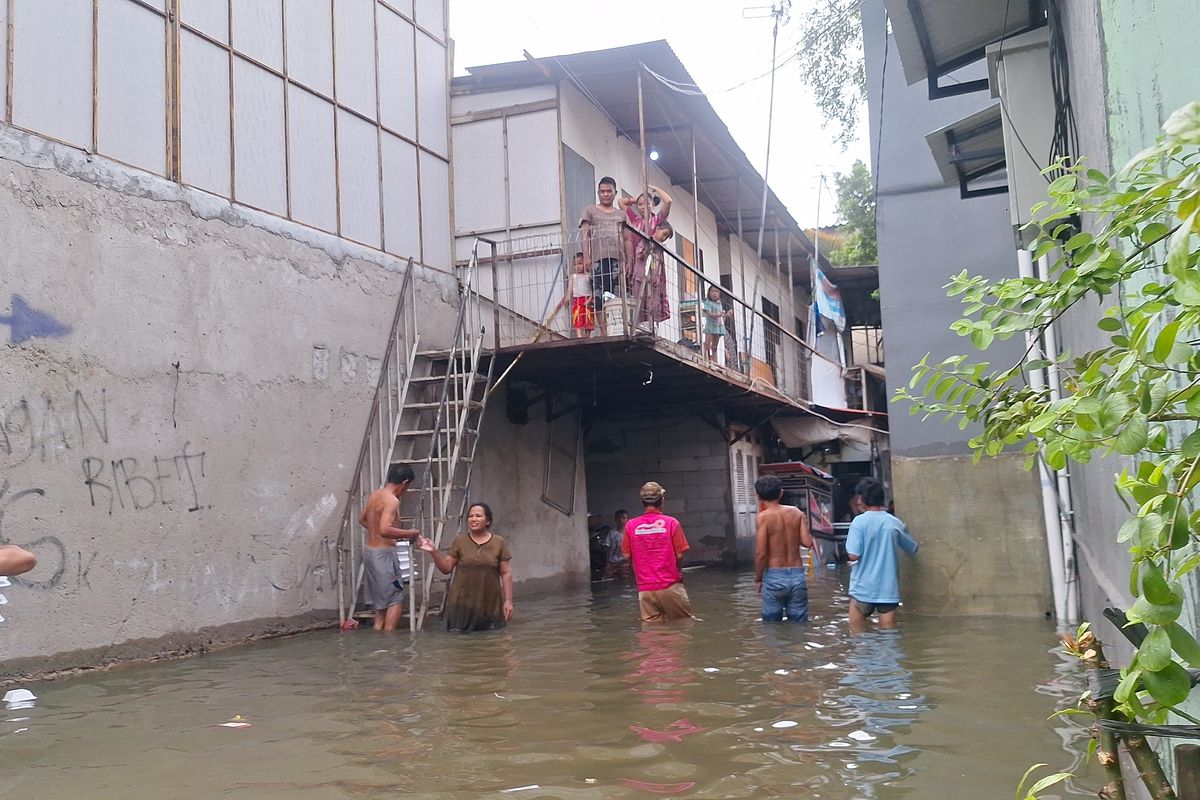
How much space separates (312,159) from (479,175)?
3.07 metres

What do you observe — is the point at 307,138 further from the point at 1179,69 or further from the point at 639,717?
the point at 1179,69

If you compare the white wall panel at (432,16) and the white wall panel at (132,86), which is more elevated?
the white wall panel at (432,16)

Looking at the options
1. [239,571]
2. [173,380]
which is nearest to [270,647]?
[239,571]

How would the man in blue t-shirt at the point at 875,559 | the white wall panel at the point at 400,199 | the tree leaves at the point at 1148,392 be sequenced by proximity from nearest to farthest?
→ the tree leaves at the point at 1148,392 → the man in blue t-shirt at the point at 875,559 → the white wall panel at the point at 400,199

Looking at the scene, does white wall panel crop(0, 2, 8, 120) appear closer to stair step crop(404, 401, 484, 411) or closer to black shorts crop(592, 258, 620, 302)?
stair step crop(404, 401, 484, 411)

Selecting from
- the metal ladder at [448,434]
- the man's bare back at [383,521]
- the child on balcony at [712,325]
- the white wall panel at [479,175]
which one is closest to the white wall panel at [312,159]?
the metal ladder at [448,434]

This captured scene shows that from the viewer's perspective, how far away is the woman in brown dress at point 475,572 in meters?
9.31

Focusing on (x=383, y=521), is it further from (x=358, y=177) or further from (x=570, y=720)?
(x=570, y=720)

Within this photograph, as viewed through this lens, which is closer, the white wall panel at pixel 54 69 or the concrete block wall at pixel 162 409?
the concrete block wall at pixel 162 409

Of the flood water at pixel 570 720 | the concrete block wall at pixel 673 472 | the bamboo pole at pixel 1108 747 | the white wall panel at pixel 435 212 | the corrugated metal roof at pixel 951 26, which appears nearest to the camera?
the bamboo pole at pixel 1108 747

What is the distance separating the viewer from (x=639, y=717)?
18.1 feet

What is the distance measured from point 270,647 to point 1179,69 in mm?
8088

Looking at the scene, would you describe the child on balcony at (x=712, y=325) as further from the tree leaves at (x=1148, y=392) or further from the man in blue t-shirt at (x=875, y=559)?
the tree leaves at (x=1148, y=392)

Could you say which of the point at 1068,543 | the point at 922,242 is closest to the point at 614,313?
the point at 922,242
